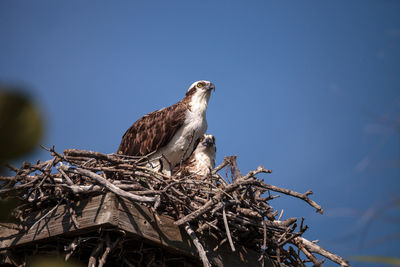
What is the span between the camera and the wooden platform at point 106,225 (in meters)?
2.93

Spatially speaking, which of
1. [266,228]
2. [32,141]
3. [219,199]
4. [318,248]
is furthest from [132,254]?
[32,141]

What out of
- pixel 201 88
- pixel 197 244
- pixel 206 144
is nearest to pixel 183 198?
pixel 197 244

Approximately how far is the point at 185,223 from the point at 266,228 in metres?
0.98

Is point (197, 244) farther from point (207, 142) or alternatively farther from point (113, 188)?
point (207, 142)

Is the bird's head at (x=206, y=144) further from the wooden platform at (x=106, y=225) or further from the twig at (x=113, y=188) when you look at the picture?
the twig at (x=113, y=188)

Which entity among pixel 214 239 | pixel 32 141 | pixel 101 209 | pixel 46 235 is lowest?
pixel 32 141

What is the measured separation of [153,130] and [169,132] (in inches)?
11.0

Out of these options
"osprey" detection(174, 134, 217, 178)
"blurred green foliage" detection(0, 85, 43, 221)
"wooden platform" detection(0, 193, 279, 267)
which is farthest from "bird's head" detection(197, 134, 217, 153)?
"blurred green foliage" detection(0, 85, 43, 221)

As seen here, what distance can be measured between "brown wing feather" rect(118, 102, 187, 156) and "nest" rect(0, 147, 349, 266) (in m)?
1.78

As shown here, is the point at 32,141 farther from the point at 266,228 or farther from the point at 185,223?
the point at 266,228

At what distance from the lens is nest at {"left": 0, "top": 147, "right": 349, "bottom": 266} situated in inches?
124

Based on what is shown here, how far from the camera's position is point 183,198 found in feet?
11.6

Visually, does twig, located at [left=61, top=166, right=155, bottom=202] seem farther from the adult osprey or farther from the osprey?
the osprey

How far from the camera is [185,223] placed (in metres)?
3.25
